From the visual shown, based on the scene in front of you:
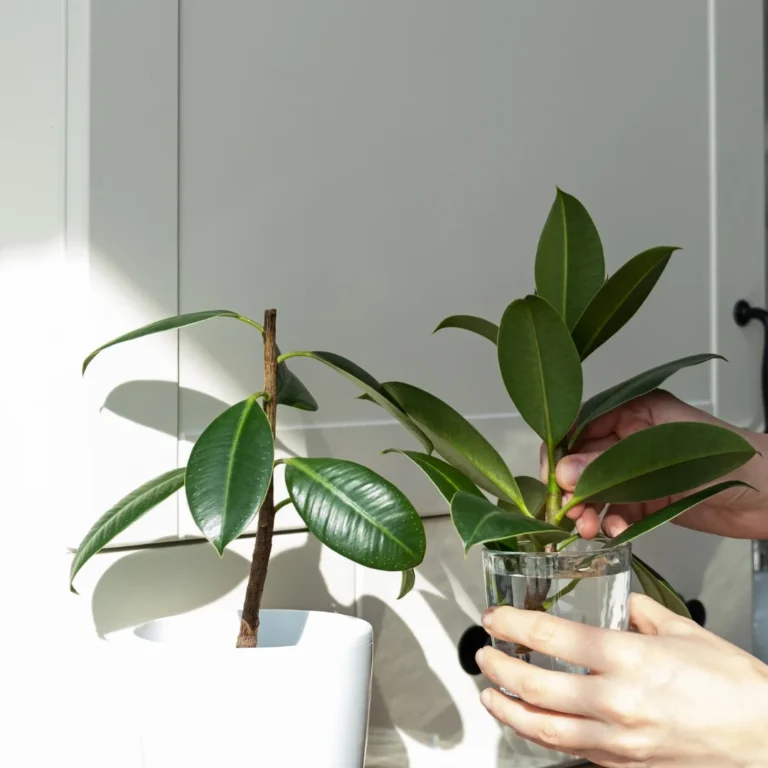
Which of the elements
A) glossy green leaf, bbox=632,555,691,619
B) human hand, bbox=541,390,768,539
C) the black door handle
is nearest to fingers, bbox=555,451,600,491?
human hand, bbox=541,390,768,539

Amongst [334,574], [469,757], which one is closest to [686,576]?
[469,757]

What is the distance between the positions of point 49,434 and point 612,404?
1.50 feet

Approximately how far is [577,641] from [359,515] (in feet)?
0.60

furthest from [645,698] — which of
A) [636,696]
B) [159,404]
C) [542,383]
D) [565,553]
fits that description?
[159,404]

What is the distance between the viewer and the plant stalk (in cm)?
65

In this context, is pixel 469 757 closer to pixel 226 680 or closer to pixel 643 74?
pixel 226 680

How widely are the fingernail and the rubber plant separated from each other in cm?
1

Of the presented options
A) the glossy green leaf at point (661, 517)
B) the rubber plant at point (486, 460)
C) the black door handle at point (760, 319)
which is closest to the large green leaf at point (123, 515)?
the rubber plant at point (486, 460)

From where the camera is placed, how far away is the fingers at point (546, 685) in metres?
0.63

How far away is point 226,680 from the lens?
60 cm

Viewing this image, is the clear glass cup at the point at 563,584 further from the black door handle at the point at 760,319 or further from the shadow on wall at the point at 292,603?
the black door handle at the point at 760,319

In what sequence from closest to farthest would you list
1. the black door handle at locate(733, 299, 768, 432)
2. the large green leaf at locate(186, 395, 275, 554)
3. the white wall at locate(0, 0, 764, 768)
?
1. the large green leaf at locate(186, 395, 275, 554)
2. the white wall at locate(0, 0, 764, 768)
3. the black door handle at locate(733, 299, 768, 432)

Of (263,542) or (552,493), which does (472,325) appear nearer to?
(552,493)

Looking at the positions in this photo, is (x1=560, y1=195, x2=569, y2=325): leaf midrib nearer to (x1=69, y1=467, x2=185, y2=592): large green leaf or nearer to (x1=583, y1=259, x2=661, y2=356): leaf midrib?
(x1=583, y1=259, x2=661, y2=356): leaf midrib
